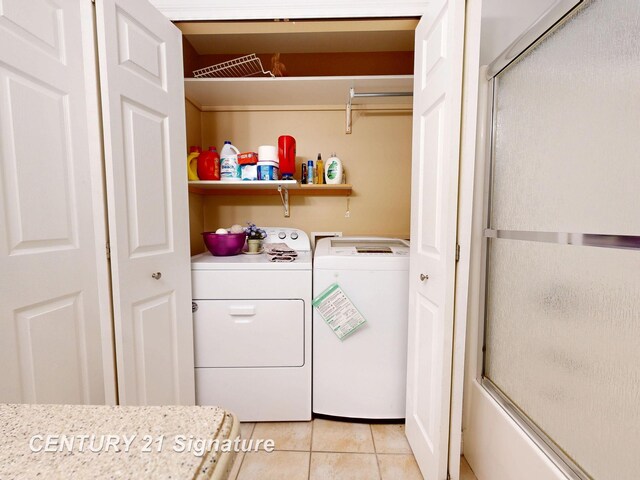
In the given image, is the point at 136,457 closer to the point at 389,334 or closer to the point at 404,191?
the point at 389,334

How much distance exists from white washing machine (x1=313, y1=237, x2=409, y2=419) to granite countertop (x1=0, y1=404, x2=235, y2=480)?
1174 mm

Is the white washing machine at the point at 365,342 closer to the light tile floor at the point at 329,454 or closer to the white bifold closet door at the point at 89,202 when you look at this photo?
the light tile floor at the point at 329,454

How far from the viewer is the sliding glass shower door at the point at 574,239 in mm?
784

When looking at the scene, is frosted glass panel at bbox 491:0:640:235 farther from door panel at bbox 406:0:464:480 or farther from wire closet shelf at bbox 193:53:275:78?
wire closet shelf at bbox 193:53:275:78

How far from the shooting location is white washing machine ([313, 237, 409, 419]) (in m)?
1.59

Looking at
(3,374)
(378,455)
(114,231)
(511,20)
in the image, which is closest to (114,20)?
(114,231)

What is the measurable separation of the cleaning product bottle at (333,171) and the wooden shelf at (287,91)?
422 millimetres

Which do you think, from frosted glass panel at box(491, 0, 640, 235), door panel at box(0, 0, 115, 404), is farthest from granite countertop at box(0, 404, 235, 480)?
frosted glass panel at box(491, 0, 640, 235)

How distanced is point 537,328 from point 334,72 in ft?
6.61

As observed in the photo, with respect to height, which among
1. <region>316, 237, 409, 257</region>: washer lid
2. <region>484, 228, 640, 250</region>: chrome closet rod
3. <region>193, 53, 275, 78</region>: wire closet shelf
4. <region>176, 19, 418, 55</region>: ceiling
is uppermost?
<region>176, 19, 418, 55</region>: ceiling

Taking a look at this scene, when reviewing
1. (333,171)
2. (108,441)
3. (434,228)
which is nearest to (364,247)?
(333,171)

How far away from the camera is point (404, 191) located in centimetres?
224

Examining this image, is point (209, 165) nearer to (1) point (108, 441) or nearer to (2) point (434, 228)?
(2) point (434, 228)

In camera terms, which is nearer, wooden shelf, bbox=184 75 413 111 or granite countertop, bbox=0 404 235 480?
granite countertop, bbox=0 404 235 480
